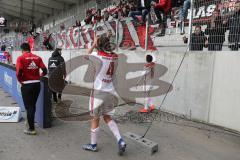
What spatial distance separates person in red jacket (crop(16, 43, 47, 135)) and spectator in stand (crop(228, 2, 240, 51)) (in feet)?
14.1

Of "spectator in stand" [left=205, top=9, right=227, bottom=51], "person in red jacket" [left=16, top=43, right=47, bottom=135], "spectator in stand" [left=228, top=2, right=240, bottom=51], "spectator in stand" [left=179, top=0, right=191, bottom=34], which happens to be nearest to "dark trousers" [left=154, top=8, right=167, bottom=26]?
"spectator in stand" [left=179, top=0, right=191, bottom=34]

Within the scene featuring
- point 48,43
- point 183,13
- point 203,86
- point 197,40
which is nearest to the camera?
point 203,86

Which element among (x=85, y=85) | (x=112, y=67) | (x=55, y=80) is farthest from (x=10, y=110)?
(x=85, y=85)

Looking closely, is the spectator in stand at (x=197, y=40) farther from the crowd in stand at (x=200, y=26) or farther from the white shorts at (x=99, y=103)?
the white shorts at (x=99, y=103)

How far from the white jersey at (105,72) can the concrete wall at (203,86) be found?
299 cm

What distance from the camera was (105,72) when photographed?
15.7 ft

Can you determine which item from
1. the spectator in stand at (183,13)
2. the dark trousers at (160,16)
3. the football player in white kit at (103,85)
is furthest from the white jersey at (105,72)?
the dark trousers at (160,16)

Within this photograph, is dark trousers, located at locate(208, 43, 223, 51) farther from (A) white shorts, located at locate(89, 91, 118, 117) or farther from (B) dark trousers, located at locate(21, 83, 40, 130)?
(B) dark trousers, located at locate(21, 83, 40, 130)

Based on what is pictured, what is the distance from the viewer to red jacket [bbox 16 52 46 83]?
5492mm

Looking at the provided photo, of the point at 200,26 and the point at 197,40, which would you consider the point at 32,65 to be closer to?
the point at 197,40

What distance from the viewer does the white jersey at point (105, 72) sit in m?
4.73

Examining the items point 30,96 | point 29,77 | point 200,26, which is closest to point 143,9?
point 200,26

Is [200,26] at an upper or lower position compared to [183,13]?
→ lower

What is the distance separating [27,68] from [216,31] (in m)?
4.57
